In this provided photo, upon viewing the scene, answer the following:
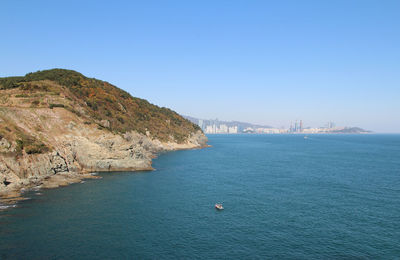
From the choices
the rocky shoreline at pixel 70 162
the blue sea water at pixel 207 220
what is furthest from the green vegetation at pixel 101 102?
the blue sea water at pixel 207 220

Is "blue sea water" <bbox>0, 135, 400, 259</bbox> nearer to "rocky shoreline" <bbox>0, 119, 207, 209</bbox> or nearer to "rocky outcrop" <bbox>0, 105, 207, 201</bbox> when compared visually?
"rocky shoreline" <bbox>0, 119, 207, 209</bbox>

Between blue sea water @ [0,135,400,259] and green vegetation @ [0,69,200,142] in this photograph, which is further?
green vegetation @ [0,69,200,142]

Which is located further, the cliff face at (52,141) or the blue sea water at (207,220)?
the cliff face at (52,141)

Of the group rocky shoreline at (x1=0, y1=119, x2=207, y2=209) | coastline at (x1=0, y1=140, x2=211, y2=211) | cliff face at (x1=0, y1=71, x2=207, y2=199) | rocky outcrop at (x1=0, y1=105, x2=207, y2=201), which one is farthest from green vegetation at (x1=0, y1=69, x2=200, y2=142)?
coastline at (x1=0, y1=140, x2=211, y2=211)

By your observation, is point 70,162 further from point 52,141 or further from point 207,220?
point 207,220

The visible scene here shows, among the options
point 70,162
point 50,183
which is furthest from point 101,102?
point 50,183

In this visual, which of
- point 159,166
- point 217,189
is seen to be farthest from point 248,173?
point 159,166

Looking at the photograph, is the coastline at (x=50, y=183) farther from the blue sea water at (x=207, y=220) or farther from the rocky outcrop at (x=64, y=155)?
the blue sea water at (x=207, y=220)
